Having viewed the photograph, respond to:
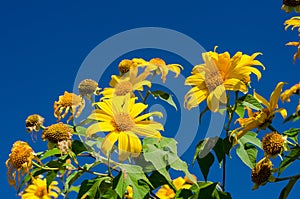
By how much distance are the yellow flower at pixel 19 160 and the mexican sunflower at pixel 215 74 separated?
834mm

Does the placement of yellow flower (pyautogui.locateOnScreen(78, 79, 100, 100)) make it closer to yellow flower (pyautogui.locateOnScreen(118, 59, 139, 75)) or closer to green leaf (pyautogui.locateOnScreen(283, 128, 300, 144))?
yellow flower (pyautogui.locateOnScreen(118, 59, 139, 75))

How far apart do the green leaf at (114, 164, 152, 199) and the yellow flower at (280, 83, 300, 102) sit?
0.70 m

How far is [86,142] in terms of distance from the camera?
2.43 metres

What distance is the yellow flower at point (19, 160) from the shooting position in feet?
8.45

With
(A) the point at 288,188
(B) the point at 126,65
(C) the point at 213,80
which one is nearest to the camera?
(A) the point at 288,188

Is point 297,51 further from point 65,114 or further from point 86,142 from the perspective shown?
point 65,114

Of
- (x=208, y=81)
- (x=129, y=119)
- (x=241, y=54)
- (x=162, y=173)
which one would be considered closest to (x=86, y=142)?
(x=129, y=119)

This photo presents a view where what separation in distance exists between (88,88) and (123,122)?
57cm

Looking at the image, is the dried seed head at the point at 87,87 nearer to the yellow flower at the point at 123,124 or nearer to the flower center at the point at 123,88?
the flower center at the point at 123,88

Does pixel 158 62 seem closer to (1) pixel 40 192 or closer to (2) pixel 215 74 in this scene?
(2) pixel 215 74

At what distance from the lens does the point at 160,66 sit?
2.82m

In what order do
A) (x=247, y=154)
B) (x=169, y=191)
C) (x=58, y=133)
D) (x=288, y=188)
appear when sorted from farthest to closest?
(x=169, y=191) → (x=58, y=133) → (x=247, y=154) → (x=288, y=188)

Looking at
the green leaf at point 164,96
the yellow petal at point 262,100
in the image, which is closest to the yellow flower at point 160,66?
the green leaf at point 164,96

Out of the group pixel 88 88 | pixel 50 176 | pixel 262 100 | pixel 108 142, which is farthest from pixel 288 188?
pixel 88 88
